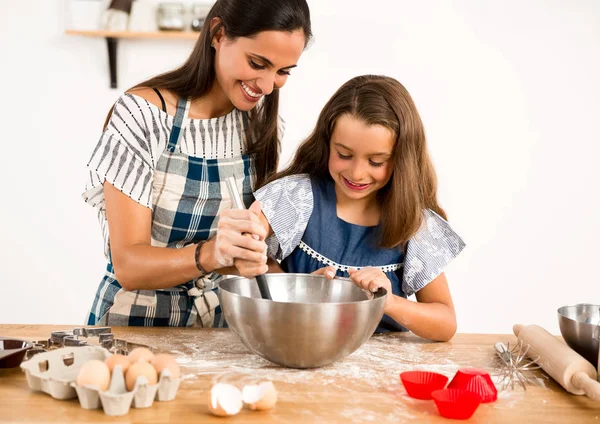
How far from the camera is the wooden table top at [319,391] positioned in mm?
1005

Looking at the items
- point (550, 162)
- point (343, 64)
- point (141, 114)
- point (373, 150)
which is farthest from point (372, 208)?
point (550, 162)

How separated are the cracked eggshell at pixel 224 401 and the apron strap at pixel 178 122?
0.75m

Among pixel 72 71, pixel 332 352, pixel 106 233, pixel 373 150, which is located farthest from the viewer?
pixel 72 71

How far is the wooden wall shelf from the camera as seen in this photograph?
3.28 metres

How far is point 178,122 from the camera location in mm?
1628

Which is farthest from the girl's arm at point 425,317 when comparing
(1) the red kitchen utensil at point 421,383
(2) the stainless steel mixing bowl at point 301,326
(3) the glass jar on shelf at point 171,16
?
(3) the glass jar on shelf at point 171,16

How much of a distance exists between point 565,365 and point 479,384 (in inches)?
6.7

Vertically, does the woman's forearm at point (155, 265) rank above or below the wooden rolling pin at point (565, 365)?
above

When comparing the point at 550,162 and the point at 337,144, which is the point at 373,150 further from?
the point at 550,162

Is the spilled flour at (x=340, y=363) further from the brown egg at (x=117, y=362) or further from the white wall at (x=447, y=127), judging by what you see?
the white wall at (x=447, y=127)

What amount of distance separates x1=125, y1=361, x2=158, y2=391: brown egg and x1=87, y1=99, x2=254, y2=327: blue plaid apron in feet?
2.11

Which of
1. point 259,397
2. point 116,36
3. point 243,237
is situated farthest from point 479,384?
point 116,36

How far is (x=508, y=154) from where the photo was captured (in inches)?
140

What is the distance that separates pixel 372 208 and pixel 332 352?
584mm
